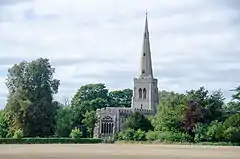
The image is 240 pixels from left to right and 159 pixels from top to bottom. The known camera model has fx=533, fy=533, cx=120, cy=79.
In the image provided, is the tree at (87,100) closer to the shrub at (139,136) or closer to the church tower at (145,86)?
the church tower at (145,86)

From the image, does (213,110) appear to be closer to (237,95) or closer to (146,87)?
(237,95)

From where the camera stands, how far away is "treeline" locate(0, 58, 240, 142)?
237ft

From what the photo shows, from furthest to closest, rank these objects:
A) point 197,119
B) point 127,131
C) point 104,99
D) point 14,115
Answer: point 104,99 < point 127,131 < point 14,115 < point 197,119

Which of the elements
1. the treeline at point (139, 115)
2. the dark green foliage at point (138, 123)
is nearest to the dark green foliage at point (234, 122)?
the treeline at point (139, 115)

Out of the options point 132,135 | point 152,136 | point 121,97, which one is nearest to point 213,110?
point 152,136

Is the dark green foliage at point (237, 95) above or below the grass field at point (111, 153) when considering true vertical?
above

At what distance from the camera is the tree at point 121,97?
5032 inches

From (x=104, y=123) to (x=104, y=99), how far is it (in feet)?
51.6

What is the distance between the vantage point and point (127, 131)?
87188 millimetres

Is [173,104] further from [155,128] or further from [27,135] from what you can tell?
[27,135]

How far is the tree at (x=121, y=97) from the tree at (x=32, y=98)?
43656 millimetres

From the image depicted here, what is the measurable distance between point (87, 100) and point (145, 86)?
13186 millimetres

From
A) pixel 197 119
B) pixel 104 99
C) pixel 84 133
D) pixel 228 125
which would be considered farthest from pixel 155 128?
pixel 104 99

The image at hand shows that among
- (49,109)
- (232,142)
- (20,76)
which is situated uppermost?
(20,76)
